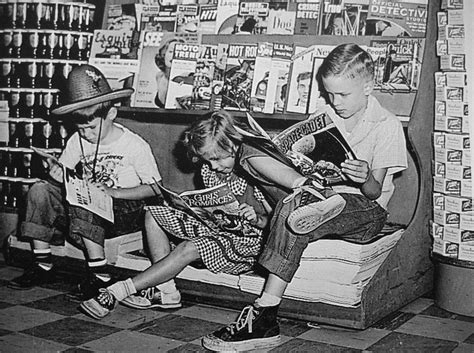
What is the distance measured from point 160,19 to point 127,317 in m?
1.55

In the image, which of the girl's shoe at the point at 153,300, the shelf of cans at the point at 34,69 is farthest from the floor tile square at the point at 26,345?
the shelf of cans at the point at 34,69

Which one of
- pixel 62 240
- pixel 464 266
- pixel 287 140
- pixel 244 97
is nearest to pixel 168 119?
pixel 244 97

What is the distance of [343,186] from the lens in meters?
2.83

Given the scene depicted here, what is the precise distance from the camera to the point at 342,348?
95.0 inches

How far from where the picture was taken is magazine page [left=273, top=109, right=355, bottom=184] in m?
2.57

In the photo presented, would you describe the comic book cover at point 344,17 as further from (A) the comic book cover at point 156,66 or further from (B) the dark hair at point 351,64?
(A) the comic book cover at point 156,66

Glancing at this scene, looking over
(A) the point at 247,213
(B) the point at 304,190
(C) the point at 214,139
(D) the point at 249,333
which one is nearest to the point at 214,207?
(A) the point at 247,213

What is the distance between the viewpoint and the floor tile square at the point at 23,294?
115 inches

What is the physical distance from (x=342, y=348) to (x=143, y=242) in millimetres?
1163

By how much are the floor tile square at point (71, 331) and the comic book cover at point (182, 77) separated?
1.18m

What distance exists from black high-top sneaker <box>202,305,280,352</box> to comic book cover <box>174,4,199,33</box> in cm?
157

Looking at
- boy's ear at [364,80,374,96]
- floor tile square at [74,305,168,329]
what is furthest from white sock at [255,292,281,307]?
boy's ear at [364,80,374,96]

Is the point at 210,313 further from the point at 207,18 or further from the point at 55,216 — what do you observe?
the point at 207,18

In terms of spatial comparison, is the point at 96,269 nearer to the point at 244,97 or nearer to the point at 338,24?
the point at 244,97
